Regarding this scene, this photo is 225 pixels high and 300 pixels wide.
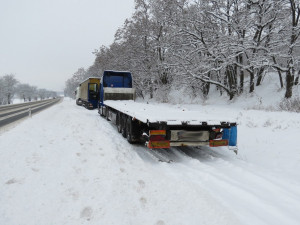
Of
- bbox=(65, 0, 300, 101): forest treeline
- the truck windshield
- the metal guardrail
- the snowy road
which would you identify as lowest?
the snowy road

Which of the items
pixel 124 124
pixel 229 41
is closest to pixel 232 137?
pixel 124 124

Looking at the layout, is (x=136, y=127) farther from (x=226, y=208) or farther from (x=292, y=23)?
(x=292, y=23)

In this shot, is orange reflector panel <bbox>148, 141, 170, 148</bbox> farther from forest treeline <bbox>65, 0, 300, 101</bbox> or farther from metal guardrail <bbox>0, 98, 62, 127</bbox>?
metal guardrail <bbox>0, 98, 62, 127</bbox>

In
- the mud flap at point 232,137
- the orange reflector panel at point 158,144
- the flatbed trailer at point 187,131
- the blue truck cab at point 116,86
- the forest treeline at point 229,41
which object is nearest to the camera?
the flatbed trailer at point 187,131

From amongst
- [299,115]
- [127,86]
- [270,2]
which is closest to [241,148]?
[299,115]

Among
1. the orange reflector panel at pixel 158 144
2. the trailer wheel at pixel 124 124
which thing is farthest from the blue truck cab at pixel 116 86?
the orange reflector panel at pixel 158 144

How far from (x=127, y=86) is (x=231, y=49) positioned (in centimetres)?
730

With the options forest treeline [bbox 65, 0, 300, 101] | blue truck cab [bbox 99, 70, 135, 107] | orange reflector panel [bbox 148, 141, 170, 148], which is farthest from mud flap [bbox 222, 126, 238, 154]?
blue truck cab [bbox 99, 70, 135, 107]

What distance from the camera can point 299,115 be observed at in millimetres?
7953

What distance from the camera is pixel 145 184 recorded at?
397cm

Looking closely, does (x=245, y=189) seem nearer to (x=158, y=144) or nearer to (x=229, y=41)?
(x=158, y=144)

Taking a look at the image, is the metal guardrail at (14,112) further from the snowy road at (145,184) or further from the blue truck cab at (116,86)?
the snowy road at (145,184)

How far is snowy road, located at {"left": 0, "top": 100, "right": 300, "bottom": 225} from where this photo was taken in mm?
2930

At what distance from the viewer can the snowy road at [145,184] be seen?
293cm
